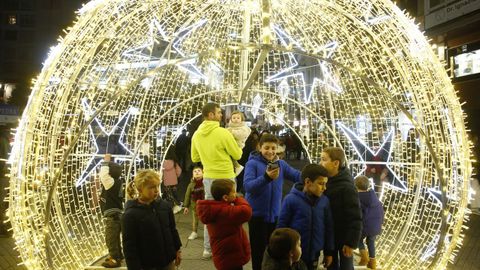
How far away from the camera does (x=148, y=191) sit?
10.7 ft

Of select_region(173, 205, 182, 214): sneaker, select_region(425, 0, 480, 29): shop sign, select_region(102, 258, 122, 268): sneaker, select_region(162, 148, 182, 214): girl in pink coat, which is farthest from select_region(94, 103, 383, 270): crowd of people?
select_region(425, 0, 480, 29): shop sign

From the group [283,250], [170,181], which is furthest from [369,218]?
[170,181]

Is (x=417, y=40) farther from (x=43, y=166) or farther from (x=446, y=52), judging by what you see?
(x=446, y=52)

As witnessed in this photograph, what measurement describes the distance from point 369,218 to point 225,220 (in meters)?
1.94

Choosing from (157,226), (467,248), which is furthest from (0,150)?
(467,248)

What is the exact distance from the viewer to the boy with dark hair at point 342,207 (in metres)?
3.37

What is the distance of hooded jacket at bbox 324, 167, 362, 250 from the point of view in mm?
3363

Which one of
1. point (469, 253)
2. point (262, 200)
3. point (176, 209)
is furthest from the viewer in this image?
point (176, 209)

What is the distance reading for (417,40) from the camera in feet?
14.0

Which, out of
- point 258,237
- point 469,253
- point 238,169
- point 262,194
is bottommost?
point 469,253

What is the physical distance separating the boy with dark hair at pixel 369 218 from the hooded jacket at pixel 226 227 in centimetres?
169

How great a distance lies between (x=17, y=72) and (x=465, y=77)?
5411 centimetres

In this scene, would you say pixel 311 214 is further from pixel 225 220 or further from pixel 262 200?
pixel 262 200

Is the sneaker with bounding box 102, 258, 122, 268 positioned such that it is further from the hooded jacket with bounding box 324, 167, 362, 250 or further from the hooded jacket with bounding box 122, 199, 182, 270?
the hooded jacket with bounding box 324, 167, 362, 250
